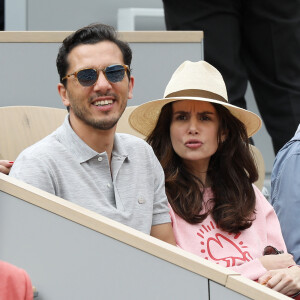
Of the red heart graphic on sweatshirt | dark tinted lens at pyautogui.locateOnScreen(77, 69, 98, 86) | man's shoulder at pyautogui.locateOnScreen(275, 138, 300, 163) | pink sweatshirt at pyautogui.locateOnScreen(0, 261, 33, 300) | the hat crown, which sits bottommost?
the red heart graphic on sweatshirt

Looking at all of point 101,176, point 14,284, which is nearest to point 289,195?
point 101,176

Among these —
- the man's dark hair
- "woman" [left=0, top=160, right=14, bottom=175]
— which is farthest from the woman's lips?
"woman" [left=0, top=160, right=14, bottom=175]

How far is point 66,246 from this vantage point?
77.6 inches

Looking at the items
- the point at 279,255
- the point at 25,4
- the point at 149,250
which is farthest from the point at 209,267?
the point at 25,4

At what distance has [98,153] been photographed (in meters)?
2.61

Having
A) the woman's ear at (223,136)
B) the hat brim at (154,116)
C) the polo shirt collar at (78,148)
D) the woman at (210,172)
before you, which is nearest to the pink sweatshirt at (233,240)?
the woman at (210,172)

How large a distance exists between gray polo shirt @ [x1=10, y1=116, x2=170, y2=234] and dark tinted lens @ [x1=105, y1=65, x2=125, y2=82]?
191 millimetres

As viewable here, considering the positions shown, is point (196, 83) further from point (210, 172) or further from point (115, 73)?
point (115, 73)

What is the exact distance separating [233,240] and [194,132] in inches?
15.5

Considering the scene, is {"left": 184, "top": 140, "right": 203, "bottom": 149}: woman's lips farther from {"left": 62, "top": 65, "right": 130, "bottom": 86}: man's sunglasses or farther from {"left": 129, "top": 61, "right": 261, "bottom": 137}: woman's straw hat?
{"left": 62, "top": 65, "right": 130, "bottom": 86}: man's sunglasses

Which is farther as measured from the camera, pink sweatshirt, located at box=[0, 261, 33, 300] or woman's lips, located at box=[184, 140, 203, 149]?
woman's lips, located at box=[184, 140, 203, 149]

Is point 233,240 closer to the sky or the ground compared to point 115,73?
closer to the ground

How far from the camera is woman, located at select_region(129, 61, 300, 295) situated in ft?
9.37

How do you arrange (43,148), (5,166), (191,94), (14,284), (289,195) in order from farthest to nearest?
(191,94), (289,195), (5,166), (43,148), (14,284)
